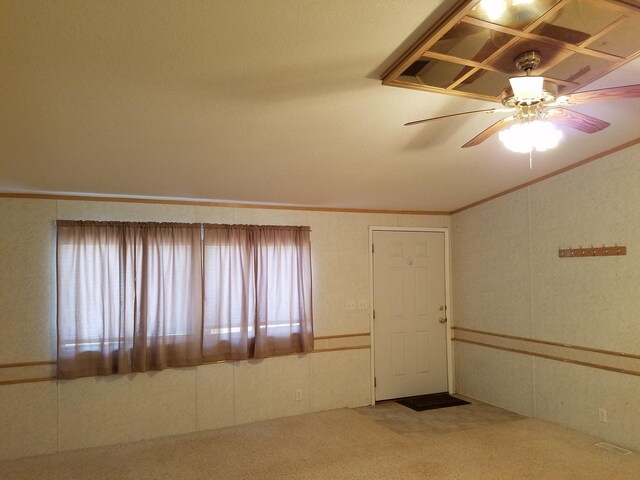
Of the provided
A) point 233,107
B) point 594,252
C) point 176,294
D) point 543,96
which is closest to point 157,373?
point 176,294

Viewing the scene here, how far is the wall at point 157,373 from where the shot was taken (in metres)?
3.73

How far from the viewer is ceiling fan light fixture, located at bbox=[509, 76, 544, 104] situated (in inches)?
75.9

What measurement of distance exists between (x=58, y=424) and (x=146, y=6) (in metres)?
3.58

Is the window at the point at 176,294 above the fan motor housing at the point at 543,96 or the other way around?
the other way around

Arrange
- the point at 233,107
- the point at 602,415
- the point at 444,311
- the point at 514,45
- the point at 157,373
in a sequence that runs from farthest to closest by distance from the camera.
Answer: the point at 444,311 < the point at 157,373 < the point at 602,415 < the point at 233,107 < the point at 514,45

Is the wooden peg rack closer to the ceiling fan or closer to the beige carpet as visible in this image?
the beige carpet

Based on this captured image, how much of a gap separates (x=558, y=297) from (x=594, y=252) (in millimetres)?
558

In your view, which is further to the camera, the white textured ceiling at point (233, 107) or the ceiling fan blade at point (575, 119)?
the ceiling fan blade at point (575, 119)

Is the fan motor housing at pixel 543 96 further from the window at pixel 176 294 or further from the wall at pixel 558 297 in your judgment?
the window at pixel 176 294

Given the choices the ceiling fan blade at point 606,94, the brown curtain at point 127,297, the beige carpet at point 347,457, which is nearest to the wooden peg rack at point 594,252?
the beige carpet at point 347,457

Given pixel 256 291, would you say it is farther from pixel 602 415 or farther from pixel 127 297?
pixel 602 415

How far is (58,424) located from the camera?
379 centimetres

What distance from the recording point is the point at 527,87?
1943 millimetres

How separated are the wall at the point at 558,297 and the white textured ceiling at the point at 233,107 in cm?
35
